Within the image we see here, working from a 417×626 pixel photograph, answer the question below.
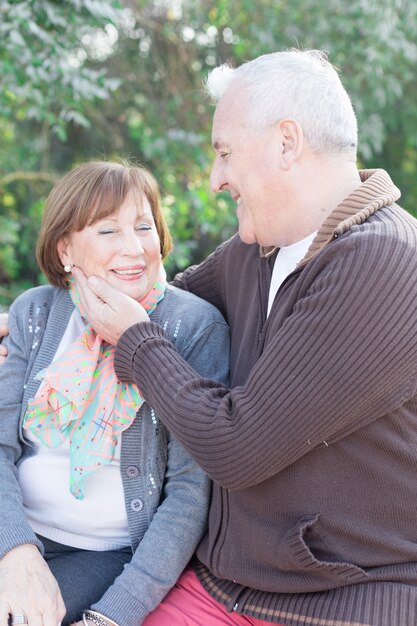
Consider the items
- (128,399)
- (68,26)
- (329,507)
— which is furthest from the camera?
(68,26)

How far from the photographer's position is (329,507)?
203cm

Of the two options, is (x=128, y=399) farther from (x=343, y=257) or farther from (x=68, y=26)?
(x=68, y=26)

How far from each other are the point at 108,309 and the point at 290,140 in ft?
2.27

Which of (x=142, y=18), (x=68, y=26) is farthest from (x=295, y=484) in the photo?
(x=142, y=18)

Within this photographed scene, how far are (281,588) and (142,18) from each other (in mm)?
→ 4598

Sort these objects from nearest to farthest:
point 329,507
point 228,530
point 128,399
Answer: point 329,507, point 228,530, point 128,399

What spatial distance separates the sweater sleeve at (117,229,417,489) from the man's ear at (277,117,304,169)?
14.3 inches

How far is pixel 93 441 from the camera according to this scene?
7.80ft

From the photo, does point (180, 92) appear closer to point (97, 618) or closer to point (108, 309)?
point (108, 309)

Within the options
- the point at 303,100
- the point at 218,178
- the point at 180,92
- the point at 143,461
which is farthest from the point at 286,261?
the point at 180,92

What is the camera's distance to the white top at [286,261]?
2.34 metres

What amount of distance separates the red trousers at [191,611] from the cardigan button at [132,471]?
331 mm

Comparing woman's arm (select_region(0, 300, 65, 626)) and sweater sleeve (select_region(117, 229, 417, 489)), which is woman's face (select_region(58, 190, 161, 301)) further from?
sweater sleeve (select_region(117, 229, 417, 489))

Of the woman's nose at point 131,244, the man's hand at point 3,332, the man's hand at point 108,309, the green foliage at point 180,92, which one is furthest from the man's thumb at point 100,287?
the green foliage at point 180,92
